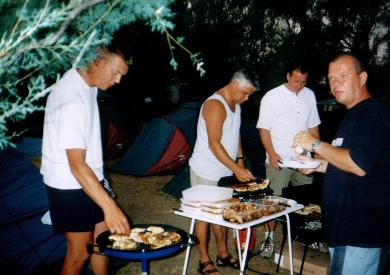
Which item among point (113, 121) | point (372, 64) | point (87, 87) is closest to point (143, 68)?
point (113, 121)

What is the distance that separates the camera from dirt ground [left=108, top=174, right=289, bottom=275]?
414 cm

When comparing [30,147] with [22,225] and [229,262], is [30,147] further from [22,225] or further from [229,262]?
[229,262]

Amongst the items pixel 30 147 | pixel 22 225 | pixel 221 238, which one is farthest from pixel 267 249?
pixel 30 147

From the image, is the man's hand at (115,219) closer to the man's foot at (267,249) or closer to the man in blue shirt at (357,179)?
the man in blue shirt at (357,179)

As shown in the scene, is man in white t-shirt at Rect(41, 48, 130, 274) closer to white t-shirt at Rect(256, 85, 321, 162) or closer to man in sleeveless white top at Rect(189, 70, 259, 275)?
man in sleeveless white top at Rect(189, 70, 259, 275)

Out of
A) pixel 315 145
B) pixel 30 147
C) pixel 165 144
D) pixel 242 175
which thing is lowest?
pixel 30 147

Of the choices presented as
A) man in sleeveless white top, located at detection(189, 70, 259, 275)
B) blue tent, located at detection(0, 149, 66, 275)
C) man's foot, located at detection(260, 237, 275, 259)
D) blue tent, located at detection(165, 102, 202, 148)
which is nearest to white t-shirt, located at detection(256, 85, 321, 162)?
man in sleeveless white top, located at detection(189, 70, 259, 275)

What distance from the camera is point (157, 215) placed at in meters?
6.00

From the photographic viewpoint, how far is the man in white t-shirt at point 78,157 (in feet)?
7.70

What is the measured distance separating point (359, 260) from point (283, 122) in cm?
226

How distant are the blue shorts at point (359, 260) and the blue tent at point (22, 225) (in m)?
2.69

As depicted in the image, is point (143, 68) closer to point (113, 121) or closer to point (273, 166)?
point (113, 121)

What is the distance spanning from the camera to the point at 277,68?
23.9 m

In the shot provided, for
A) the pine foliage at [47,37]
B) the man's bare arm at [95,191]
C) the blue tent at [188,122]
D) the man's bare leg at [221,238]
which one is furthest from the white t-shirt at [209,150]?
the blue tent at [188,122]
